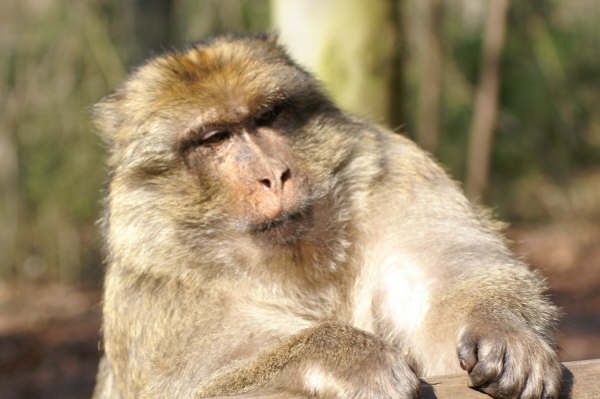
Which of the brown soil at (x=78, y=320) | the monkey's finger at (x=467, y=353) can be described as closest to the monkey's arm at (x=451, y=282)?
the monkey's finger at (x=467, y=353)

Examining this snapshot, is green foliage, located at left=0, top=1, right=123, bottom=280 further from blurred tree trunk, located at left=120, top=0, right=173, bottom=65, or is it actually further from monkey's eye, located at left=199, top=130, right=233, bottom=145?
monkey's eye, located at left=199, top=130, right=233, bottom=145

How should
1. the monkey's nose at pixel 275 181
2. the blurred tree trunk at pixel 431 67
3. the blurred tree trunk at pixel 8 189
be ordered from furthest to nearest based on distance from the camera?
the blurred tree trunk at pixel 8 189
the blurred tree trunk at pixel 431 67
the monkey's nose at pixel 275 181

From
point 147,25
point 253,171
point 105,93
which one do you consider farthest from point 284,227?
point 105,93

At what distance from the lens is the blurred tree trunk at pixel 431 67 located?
31.8 feet

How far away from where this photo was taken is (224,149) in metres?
3.40

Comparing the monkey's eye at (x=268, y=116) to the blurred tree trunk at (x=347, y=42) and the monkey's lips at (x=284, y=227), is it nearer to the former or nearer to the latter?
the monkey's lips at (x=284, y=227)

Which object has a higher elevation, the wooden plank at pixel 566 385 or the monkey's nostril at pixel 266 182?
the monkey's nostril at pixel 266 182

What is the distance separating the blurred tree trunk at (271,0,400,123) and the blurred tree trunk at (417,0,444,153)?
383 cm

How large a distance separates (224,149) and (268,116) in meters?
0.25

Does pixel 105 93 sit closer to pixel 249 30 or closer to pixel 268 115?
pixel 249 30

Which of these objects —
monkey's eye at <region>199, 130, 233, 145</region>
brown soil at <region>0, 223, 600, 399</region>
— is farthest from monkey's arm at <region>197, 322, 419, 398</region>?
brown soil at <region>0, 223, 600, 399</region>

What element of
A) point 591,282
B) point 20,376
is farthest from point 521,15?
point 20,376

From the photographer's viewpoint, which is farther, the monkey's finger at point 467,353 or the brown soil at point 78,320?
the brown soil at point 78,320

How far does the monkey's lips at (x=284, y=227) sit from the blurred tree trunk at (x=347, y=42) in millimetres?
2309
